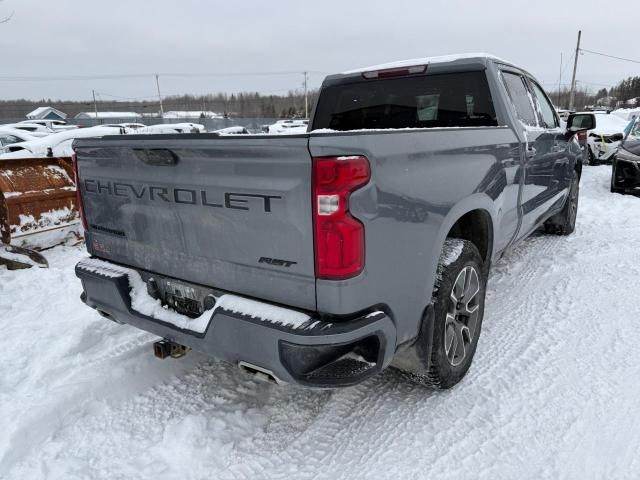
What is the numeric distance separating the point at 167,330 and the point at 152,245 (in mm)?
475

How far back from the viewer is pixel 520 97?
3.94 meters

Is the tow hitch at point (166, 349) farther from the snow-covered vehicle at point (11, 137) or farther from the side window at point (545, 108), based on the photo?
the snow-covered vehicle at point (11, 137)

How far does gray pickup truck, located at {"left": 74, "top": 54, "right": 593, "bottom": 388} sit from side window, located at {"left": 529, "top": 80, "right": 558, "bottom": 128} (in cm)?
154

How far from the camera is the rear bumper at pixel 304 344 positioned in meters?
1.90

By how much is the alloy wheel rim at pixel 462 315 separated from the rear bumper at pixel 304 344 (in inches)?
26.7

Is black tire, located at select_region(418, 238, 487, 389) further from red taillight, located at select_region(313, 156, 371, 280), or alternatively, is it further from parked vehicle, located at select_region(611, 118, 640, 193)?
parked vehicle, located at select_region(611, 118, 640, 193)

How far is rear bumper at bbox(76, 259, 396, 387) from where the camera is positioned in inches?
74.8

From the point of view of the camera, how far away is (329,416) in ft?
8.43

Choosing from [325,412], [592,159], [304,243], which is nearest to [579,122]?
[325,412]

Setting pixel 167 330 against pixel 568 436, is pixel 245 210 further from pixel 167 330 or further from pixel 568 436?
pixel 568 436

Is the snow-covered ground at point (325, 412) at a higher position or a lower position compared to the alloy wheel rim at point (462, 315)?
lower

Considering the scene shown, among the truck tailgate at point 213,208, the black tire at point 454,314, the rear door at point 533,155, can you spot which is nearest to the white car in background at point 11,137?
the truck tailgate at point 213,208

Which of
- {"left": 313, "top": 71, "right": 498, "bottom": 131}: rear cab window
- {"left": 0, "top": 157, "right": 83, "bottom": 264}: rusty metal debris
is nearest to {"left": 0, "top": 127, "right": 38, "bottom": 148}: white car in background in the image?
{"left": 0, "top": 157, "right": 83, "bottom": 264}: rusty metal debris

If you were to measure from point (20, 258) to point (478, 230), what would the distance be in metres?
4.88
